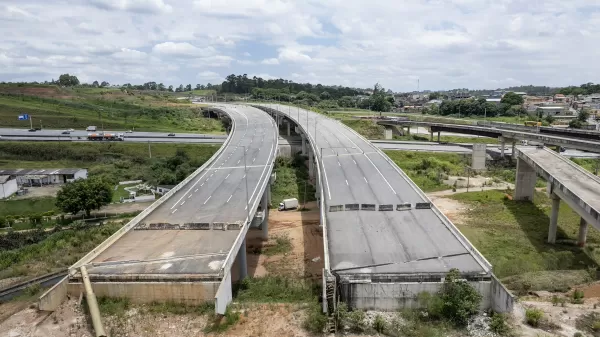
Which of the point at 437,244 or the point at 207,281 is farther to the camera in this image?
the point at 437,244

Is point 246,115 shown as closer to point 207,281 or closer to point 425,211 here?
point 425,211

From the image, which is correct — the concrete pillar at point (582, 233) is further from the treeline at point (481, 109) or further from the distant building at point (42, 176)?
the treeline at point (481, 109)

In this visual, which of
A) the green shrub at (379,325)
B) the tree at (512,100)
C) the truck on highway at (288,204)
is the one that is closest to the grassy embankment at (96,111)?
the truck on highway at (288,204)

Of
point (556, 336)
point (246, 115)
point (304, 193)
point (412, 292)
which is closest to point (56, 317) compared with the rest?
point (412, 292)

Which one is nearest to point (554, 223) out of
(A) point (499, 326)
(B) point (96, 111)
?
(A) point (499, 326)

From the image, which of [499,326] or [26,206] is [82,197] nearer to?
[26,206]

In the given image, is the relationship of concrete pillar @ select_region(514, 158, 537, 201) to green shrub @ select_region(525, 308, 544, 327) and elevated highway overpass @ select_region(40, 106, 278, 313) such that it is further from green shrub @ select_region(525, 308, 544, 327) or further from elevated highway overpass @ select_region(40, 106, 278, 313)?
green shrub @ select_region(525, 308, 544, 327)
